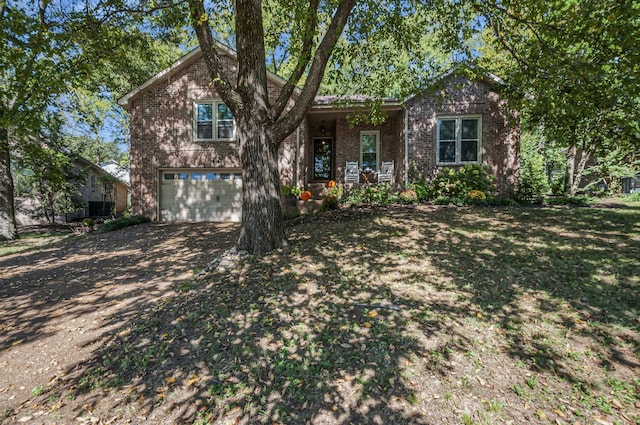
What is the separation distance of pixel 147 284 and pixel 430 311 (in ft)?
15.8

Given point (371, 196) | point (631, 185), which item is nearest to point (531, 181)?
point (371, 196)

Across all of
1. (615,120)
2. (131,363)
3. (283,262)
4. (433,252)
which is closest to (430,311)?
(433,252)

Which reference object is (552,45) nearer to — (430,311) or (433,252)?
(433,252)

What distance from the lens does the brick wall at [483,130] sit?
1193 cm

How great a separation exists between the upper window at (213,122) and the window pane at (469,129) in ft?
30.7

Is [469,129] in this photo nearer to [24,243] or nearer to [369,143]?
[369,143]

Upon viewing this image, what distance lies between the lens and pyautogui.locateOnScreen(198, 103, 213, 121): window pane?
12711 millimetres

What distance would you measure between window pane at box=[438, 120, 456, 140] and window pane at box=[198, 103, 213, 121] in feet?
30.8

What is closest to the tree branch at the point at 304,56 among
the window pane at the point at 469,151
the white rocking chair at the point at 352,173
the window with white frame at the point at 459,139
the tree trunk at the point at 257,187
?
the tree trunk at the point at 257,187

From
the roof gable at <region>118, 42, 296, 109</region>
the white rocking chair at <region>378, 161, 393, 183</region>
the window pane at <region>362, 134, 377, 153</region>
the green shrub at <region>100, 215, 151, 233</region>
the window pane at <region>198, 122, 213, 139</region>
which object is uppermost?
the roof gable at <region>118, 42, 296, 109</region>

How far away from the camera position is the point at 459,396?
2.80 meters

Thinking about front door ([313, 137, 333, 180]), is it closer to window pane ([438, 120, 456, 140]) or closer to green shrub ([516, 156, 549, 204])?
window pane ([438, 120, 456, 140])

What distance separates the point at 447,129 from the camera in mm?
12391

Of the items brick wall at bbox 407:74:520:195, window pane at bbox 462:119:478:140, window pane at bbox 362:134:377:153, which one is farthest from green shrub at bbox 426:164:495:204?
window pane at bbox 362:134:377:153
